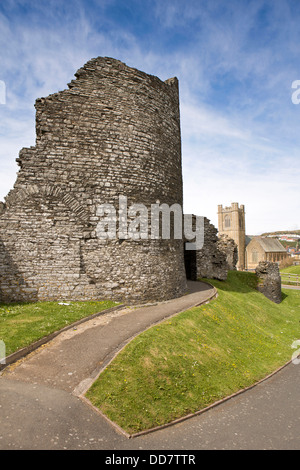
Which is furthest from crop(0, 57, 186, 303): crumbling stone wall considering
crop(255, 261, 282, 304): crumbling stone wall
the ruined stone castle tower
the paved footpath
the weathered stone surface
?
the ruined stone castle tower

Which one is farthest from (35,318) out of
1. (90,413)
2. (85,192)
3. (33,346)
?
(85,192)

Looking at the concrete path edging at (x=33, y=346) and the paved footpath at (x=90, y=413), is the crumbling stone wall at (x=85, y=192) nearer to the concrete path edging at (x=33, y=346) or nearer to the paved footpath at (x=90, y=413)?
the concrete path edging at (x=33, y=346)

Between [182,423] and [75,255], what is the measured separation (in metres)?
7.09

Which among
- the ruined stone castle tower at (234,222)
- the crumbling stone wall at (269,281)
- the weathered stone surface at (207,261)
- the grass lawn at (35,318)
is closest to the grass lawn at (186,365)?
the grass lawn at (35,318)

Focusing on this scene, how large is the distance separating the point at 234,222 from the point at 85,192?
77269 millimetres

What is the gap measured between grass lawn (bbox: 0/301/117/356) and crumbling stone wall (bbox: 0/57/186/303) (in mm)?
610

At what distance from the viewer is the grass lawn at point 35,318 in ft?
25.2

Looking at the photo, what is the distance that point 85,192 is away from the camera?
11.6 m

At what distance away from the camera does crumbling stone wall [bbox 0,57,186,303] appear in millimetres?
10984

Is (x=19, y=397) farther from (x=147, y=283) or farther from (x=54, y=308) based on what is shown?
(x=147, y=283)

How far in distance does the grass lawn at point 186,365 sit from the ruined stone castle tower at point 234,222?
234 ft

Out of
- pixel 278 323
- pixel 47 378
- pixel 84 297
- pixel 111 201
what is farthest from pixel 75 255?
pixel 278 323

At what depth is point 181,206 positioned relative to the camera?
15312 mm

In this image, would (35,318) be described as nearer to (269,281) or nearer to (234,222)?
(269,281)
